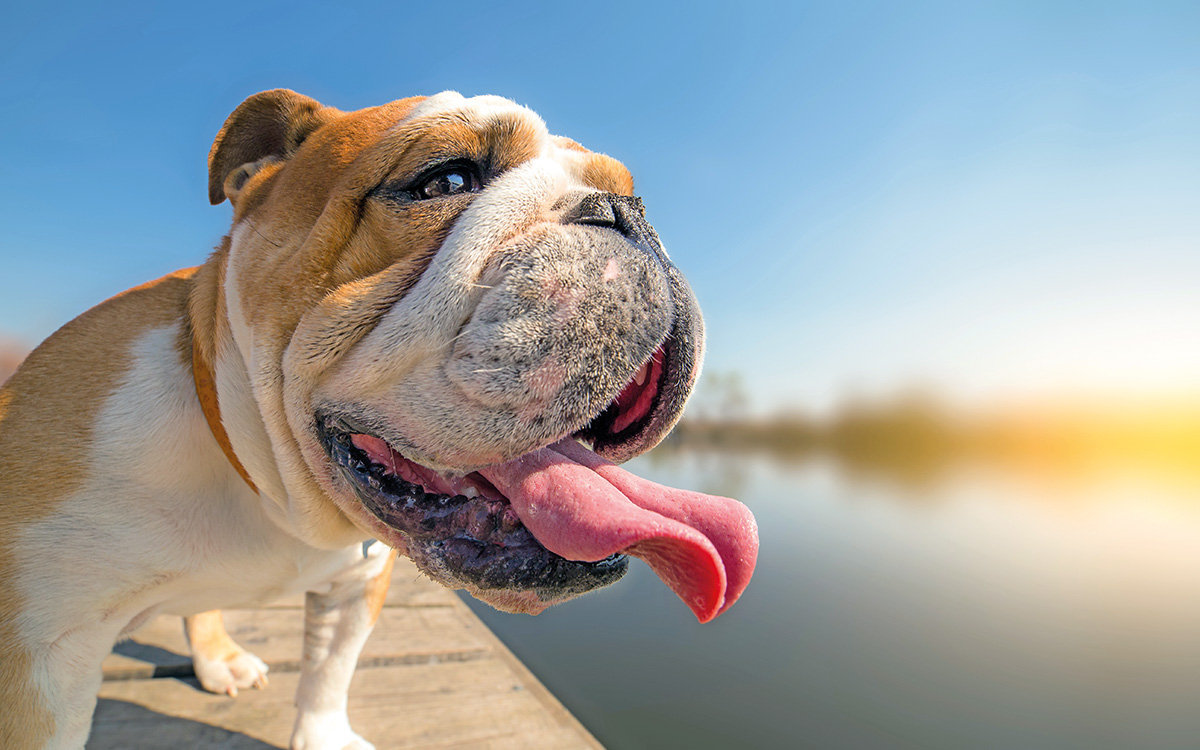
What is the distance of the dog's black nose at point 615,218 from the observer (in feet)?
4.12

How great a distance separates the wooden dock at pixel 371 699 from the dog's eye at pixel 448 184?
1.08m

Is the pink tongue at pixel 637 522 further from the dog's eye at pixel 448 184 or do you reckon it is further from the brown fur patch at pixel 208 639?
the brown fur patch at pixel 208 639

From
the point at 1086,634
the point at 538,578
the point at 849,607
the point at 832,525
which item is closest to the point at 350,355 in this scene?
the point at 538,578

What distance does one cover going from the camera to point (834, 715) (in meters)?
3.18

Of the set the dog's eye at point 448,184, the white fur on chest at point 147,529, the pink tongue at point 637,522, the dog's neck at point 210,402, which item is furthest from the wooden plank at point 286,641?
the dog's eye at point 448,184

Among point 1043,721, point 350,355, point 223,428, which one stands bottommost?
point 1043,721

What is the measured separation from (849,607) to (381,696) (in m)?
4.20

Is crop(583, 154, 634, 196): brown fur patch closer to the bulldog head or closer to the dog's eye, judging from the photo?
the bulldog head

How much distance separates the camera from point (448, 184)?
133 cm

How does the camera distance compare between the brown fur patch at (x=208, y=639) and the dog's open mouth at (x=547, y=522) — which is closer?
the dog's open mouth at (x=547, y=522)

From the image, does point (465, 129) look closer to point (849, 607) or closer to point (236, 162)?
point (236, 162)

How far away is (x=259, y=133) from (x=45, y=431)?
37.3 inches

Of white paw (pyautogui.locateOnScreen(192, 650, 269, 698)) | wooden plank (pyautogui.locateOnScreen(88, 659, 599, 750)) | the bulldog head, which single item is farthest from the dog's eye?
white paw (pyautogui.locateOnScreen(192, 650, 269, 698))

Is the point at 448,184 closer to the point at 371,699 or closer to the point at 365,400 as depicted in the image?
the point at 365,400
